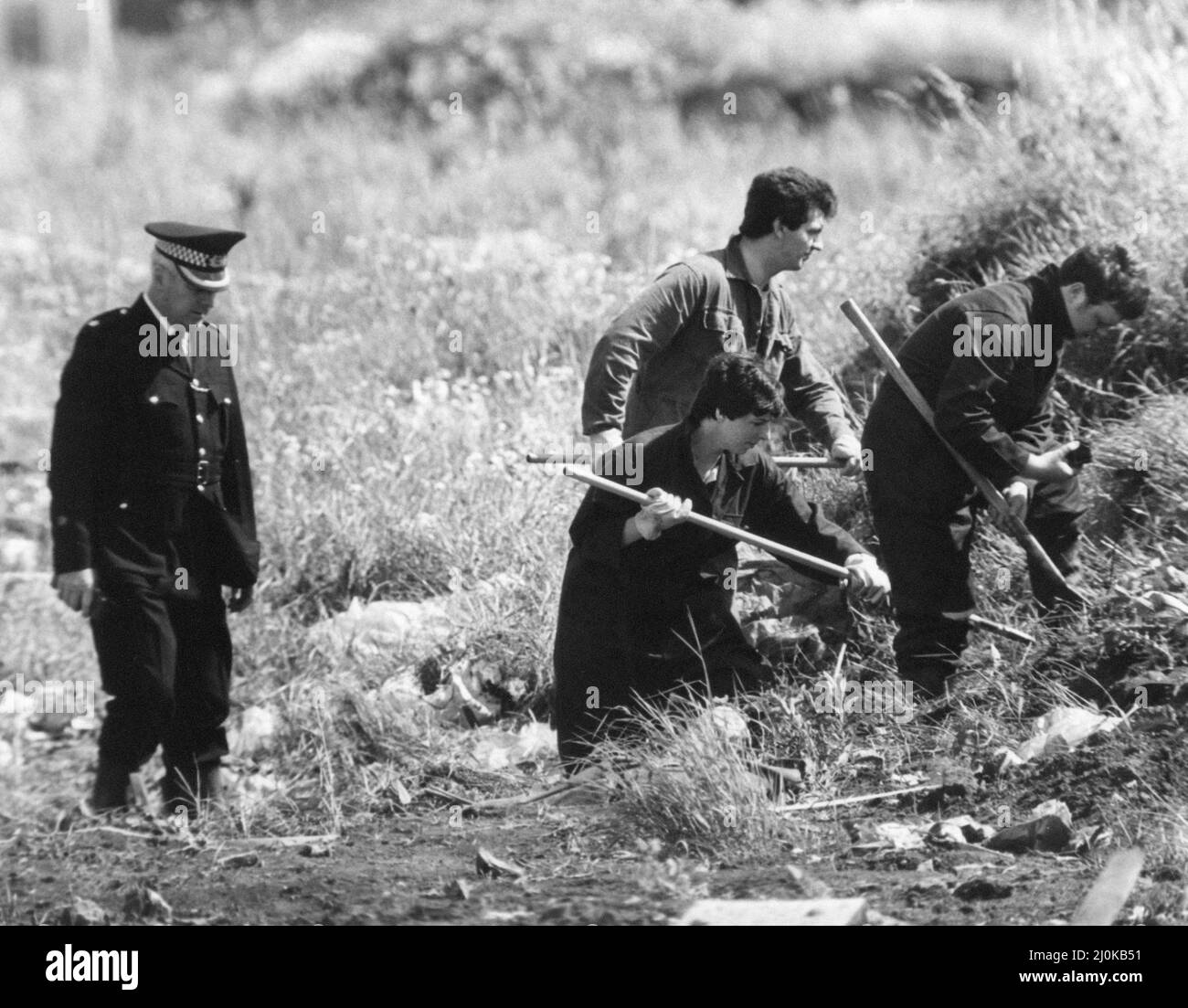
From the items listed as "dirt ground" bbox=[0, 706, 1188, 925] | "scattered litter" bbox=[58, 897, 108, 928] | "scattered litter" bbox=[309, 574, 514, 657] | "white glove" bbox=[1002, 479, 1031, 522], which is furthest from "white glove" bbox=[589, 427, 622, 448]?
"scattered litter" bbox=[58, 897, 108, 928]

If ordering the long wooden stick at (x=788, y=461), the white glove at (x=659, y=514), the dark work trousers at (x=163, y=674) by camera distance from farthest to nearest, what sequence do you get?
the long wooden stick at (x=788, y=461) → the dark work trousers at (x=163, y=674) → the white glove at (x=659, y=514)

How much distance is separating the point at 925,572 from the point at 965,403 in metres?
0.57

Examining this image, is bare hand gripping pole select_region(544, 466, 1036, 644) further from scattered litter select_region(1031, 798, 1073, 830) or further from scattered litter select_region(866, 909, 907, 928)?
scattered litter select_region(866, 909, 907, 928)

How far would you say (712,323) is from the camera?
19.4ft

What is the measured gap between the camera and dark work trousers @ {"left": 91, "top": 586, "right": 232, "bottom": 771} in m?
5.73

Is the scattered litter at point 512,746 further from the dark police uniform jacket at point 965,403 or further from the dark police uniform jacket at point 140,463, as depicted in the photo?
the dark police uniform jacket at point 965,403

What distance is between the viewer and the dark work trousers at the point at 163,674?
18.8ft

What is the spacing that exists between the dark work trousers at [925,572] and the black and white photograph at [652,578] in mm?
14

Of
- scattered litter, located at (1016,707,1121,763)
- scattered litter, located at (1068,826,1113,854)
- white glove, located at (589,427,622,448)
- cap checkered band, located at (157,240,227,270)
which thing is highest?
cap checkered band, located at (157,240,227,270)

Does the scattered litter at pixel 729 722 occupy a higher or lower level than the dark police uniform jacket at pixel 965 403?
lower

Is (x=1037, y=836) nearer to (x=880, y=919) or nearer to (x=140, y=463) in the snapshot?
(x=880, y=919)

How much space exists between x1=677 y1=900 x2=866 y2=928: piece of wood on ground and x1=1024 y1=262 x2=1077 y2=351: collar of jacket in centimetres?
207

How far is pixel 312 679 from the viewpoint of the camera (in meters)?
7.04

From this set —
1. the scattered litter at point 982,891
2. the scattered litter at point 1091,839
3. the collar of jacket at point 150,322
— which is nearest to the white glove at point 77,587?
the collar of jacket at point 150,322
